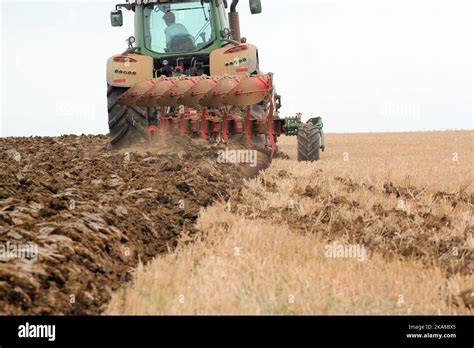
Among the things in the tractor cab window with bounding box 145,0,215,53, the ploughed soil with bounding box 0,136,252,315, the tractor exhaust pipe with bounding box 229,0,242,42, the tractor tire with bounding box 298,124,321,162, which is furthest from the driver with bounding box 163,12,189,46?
the ploughed soil with bounding box 0,136,252,315

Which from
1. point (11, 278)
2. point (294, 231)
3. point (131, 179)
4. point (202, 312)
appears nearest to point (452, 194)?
point (294, 231)

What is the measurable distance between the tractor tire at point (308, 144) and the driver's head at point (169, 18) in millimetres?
2878

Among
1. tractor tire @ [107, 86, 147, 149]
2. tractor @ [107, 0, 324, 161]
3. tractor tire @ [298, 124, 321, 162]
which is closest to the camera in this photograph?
tractor @ [107, 0, 324, 161]

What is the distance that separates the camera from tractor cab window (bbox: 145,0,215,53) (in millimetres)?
11664

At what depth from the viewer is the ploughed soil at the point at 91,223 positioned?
12.5 ft

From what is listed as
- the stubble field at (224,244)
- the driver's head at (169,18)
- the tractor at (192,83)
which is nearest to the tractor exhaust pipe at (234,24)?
the tractor at (192,83)

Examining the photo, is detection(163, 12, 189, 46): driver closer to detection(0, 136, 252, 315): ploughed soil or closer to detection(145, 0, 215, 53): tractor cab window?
detection(145, 0, 215, 53): tractor cab window

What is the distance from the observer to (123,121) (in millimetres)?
11500

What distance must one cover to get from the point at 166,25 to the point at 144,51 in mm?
576

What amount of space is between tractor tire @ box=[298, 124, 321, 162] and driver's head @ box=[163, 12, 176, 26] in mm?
2878

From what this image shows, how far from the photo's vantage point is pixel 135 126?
37.5ft

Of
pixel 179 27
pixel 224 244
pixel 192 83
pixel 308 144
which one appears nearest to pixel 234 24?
pixel 179 27
